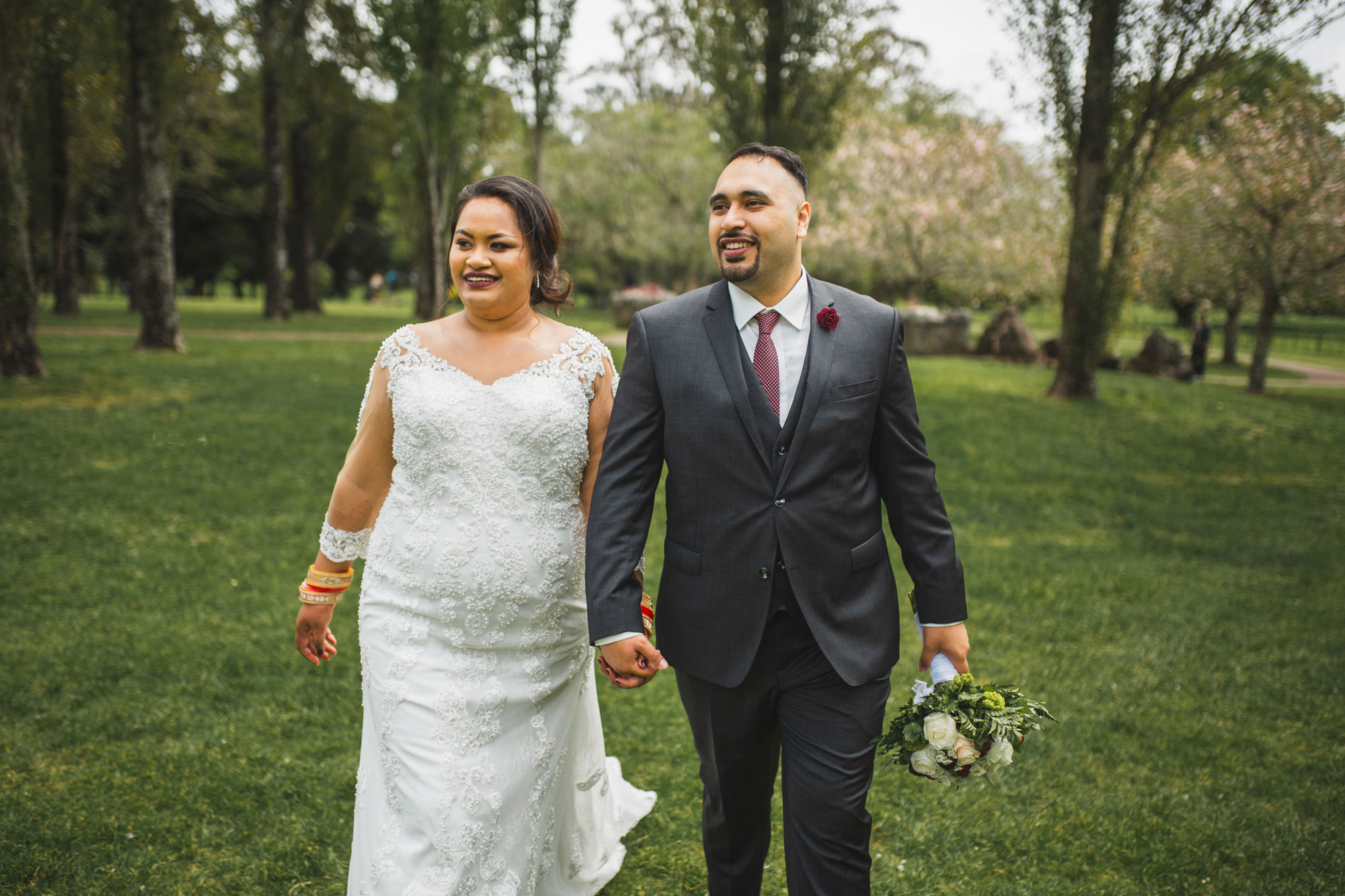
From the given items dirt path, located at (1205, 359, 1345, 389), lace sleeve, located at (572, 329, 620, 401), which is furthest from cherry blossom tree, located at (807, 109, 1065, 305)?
lace sleeve, located at (572, 329, 620, 401)

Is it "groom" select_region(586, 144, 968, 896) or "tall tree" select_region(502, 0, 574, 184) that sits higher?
"tall tree" select_region(502, 0, 574, 184)

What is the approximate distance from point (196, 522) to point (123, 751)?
3.95m

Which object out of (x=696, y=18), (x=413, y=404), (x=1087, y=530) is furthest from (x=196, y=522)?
(x=696, y=18)

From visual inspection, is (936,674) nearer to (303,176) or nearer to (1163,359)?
(1163,359)

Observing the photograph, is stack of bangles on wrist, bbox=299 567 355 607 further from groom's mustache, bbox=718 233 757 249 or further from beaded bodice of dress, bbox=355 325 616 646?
groom's mustache, bbox=718 233 757 249

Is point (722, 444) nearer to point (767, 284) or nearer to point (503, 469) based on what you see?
point (767, 284)

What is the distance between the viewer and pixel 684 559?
2.74 metres

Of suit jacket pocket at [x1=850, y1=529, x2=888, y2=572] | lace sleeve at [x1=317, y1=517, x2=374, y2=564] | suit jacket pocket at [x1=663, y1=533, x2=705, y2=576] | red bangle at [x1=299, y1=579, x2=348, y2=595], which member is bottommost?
red bangle at [x1=299, y1=579, x2=348, y2=595]

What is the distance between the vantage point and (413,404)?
2.98 m

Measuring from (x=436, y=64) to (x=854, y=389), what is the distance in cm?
1976

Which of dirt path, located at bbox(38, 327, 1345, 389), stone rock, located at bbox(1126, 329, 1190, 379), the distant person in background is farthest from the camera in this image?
→ the distant person in background

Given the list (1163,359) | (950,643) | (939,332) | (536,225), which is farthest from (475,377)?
(1163,359)

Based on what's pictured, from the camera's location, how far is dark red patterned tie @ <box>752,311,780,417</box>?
2.70 m

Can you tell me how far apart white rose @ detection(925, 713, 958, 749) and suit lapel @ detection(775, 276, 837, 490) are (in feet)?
2.52
